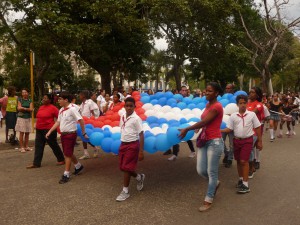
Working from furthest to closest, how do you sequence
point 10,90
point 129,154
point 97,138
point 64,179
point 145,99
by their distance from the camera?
1. point 10,90
2. point 145,99
3. point 64,179
4. point 97,138
5. point 129,154

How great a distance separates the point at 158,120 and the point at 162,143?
1.59 metres

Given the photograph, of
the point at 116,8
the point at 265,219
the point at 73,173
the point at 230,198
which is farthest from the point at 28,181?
the point at 116,8

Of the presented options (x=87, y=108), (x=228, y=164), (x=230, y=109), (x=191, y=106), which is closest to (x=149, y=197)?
(x=230, y=109)

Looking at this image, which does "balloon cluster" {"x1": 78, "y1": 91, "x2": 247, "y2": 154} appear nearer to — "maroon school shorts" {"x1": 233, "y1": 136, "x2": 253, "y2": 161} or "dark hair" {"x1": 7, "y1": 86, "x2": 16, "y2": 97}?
"maroon school shorts" {"x1": 233, "y1": 136, "x2": 253, "y2": 161}

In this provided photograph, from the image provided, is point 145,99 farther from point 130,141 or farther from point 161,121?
point 130,141

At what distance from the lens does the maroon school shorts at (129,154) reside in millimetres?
5148

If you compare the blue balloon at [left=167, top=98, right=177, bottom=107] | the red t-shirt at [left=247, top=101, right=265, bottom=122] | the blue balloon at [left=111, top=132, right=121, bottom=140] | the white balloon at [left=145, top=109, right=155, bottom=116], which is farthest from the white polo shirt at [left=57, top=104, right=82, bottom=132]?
the red t-shirt at [left=247, top=101, right=265, bottom=122]

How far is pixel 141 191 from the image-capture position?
18.7 feet

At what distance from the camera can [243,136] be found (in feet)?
18.2

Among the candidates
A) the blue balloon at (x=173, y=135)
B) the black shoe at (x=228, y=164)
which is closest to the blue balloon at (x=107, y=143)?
the blue balloon at (x=173, y=135)

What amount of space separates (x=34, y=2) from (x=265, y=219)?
15493 mm

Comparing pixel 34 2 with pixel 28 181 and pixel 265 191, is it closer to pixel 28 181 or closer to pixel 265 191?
pixel 28 181

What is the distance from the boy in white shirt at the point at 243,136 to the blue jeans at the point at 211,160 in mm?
932

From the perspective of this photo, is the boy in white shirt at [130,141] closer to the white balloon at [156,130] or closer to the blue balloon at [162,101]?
the white balloon at [156,130]
